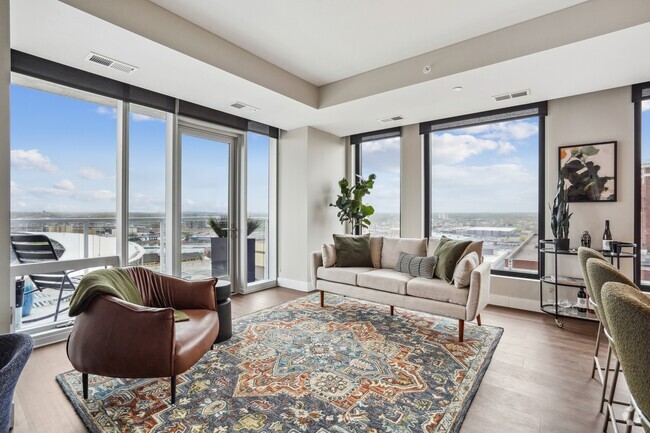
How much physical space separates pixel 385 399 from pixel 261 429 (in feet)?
2.70

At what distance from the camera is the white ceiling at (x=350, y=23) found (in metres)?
2.65

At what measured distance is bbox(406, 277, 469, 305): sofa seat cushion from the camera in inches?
120

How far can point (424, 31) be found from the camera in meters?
3.01

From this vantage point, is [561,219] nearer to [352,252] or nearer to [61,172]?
[352,252]

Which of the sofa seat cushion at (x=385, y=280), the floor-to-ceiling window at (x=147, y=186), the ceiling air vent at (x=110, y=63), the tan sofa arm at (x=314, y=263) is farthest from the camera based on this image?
the tan sofa arm at (x=314, y=263)

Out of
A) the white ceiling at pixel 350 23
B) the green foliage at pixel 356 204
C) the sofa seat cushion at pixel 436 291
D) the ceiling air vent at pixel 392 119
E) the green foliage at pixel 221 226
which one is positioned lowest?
the sofa seat cushion at pixel 436 291

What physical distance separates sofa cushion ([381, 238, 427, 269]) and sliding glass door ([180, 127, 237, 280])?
229 cm

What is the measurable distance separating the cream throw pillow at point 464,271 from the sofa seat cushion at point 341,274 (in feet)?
3.83

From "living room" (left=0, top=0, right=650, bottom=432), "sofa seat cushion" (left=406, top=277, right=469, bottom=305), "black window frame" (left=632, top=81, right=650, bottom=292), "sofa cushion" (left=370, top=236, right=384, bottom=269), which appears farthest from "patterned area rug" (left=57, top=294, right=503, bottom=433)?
"black window frame" (left=632, top=81, right=650, bottom=292)

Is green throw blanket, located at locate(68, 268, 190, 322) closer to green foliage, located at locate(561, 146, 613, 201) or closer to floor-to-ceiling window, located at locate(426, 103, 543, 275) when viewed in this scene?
floor-to-ceiling window, located at locate(426, 103, 543, 275)

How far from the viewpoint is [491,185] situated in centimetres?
459

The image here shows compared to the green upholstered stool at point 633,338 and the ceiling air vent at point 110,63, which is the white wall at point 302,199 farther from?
the green upholstered stool at point 633,338

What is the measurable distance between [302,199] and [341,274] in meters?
1.63

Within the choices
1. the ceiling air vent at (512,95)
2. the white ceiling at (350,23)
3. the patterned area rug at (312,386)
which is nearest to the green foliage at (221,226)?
the patterned area rug at (312,386)
